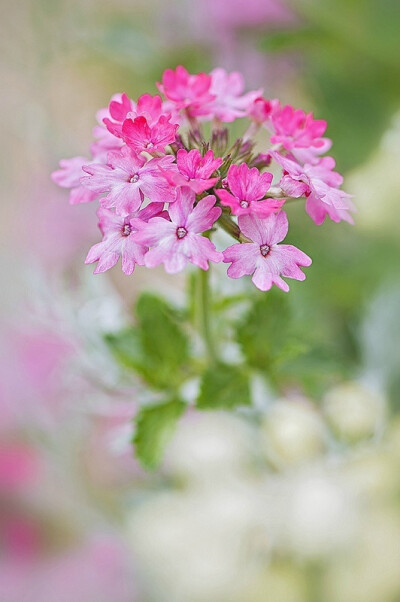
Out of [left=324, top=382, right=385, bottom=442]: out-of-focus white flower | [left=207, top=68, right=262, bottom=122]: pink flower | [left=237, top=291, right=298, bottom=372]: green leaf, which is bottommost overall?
[left=237, top=291, right=298, bottom=372]: green leaf

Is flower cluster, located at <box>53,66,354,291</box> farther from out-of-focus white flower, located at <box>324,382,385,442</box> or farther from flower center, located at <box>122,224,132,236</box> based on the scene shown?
out-of-focus white flower, located at <box>324,382,385,442</box>

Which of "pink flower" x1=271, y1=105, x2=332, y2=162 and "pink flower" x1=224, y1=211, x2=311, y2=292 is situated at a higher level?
"pink flower" x1=271, y1=105, x2=332, y2=162

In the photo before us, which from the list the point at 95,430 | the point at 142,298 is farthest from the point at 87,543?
the point at 142,298

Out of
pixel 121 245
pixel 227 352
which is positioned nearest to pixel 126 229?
A: pixel 121 245

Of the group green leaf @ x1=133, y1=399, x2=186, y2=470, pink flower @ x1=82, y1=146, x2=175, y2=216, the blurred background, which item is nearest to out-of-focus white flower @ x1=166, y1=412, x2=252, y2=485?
the blurred background

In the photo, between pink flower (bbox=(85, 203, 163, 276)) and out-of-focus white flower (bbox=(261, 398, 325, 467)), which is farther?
out-of-focus white flower (bbox=(261, 398, 325, 467))

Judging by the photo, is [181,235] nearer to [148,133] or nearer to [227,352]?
[148,133]
